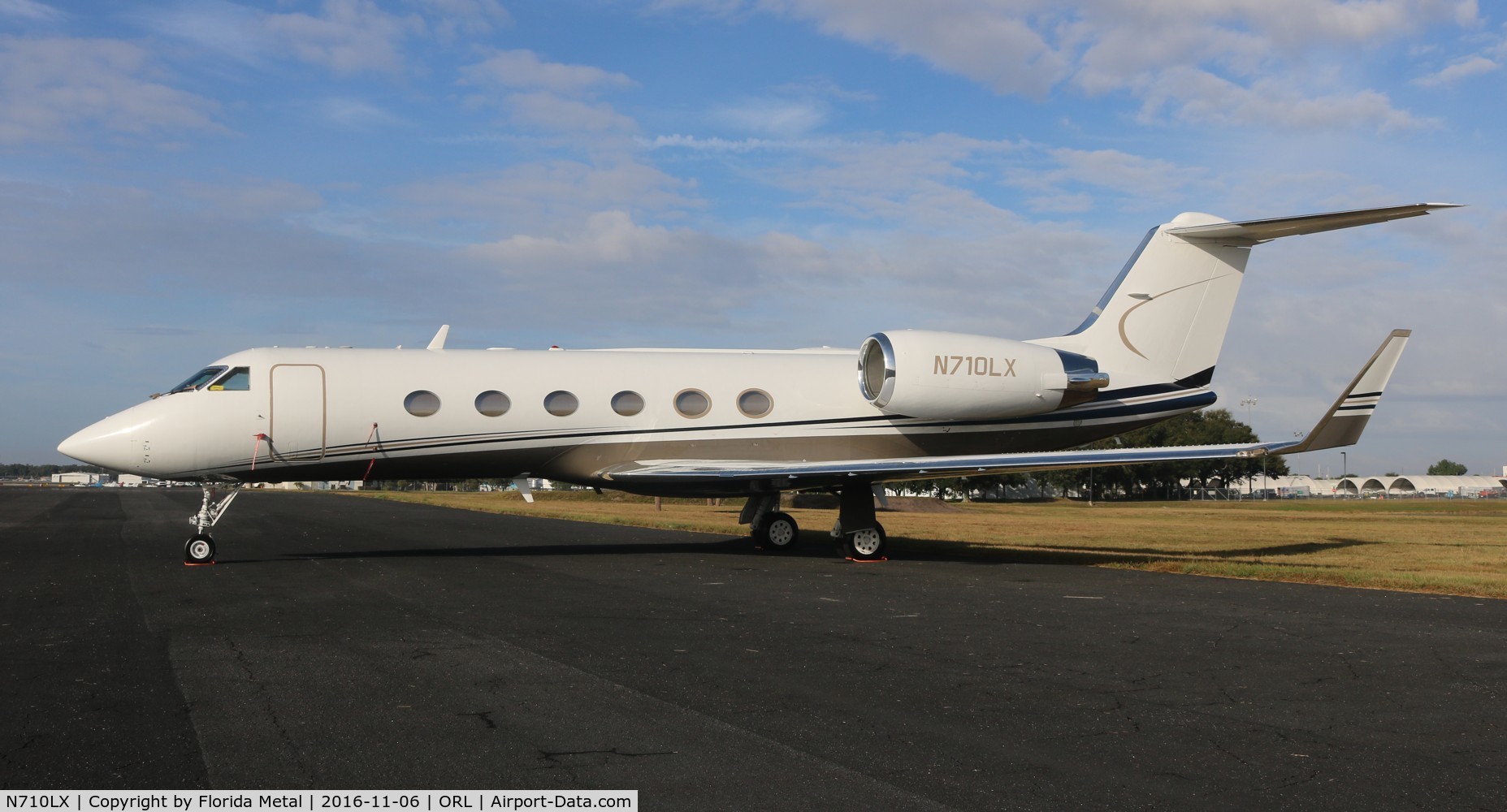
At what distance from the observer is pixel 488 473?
18125 mm

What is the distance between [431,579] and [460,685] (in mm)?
7004

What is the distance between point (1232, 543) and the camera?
78.3 ft

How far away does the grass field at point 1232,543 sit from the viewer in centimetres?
1606

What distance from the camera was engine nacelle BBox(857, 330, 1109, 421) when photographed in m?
18.0

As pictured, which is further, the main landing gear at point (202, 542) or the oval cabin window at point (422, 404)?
the oval cabin window at point (422, 404)

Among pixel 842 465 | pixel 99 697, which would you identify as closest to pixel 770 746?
pixel 99 697

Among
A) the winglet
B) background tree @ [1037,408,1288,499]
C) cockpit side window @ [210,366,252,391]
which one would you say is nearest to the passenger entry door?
cockpit side window @ [210,366,252,391]

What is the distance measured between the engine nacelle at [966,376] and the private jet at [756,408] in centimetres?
4

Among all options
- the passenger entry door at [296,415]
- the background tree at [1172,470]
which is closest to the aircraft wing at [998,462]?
the passenger entry door at [296,415]

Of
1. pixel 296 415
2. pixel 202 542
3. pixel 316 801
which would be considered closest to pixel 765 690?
pixel 316 801

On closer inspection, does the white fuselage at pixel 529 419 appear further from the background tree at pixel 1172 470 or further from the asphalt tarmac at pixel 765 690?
the background tree at pixel 1172 470

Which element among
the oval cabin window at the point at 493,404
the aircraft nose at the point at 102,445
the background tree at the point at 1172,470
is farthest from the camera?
the background tree at the point at 1172,470

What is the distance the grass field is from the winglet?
1.93 meters

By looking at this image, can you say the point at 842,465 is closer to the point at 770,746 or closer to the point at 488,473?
Result: the point at 488,473
